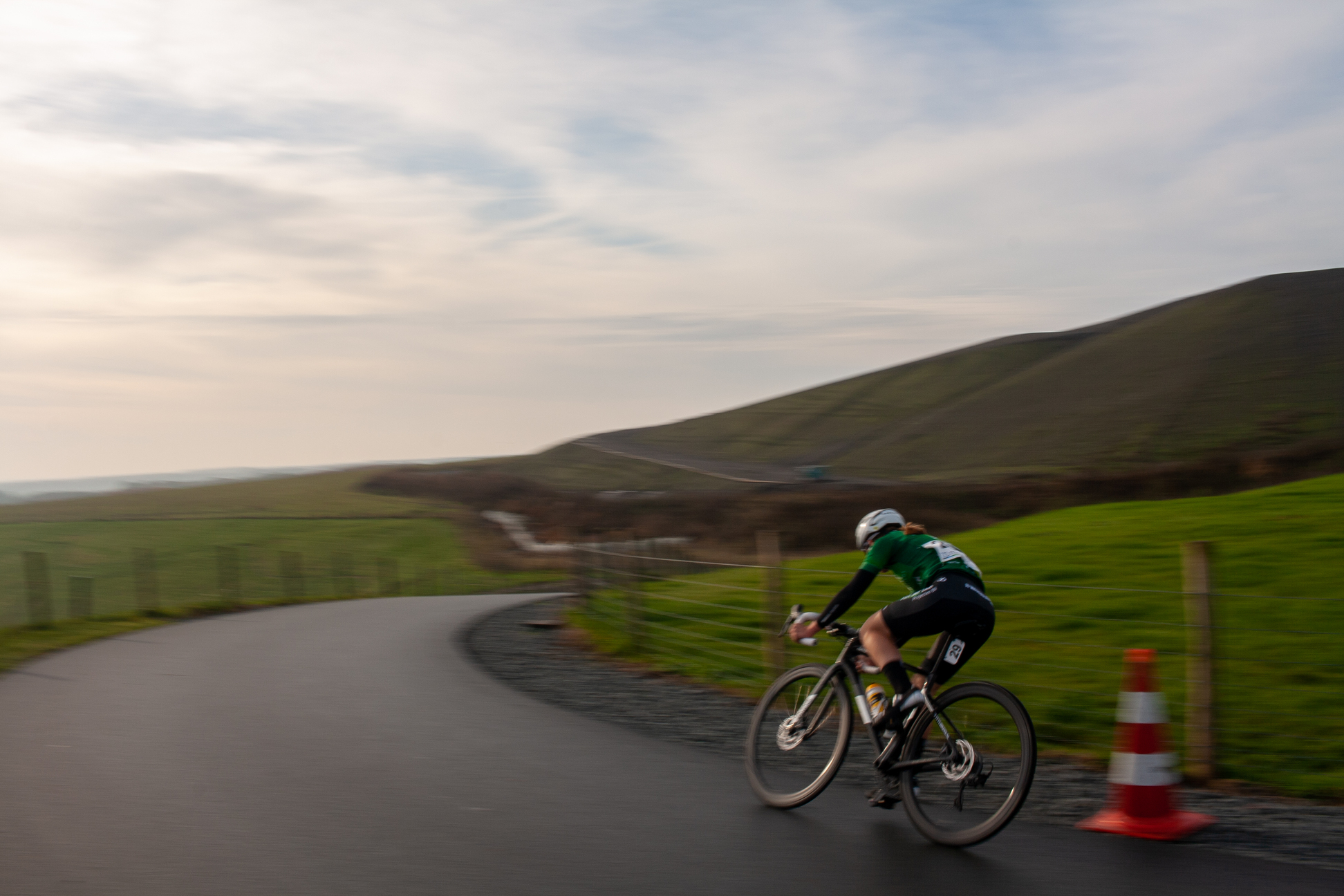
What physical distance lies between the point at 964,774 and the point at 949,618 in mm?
766

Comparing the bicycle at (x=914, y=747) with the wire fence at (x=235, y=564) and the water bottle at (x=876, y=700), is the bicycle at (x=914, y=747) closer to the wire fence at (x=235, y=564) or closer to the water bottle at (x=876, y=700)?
the water bottle at (x=876, y=700)

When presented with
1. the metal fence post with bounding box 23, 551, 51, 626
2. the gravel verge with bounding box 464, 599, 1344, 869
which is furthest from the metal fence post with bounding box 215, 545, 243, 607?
the gravel verge with bounding box 464, 599, 1344, 869

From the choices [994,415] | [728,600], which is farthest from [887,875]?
[994,415]

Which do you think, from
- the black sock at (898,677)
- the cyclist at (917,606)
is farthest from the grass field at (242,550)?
the black sock at (898,677)

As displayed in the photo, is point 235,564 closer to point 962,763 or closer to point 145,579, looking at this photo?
point 145,579

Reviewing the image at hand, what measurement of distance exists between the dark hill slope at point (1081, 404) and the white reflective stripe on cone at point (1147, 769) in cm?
4897

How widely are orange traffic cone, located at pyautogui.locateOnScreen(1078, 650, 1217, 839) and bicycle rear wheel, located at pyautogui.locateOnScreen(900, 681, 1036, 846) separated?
583 mm

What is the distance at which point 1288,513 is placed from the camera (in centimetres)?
1727

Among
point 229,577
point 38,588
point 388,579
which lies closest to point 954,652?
point 38,588

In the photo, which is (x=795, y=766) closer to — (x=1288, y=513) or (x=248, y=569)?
(x=1288, y=513)

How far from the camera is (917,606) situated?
588 cm

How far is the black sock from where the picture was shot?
5957mm

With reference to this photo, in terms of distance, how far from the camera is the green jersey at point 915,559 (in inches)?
235

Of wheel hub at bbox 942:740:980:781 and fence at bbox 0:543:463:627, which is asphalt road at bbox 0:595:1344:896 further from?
fence at bbox 0:543:463:627
